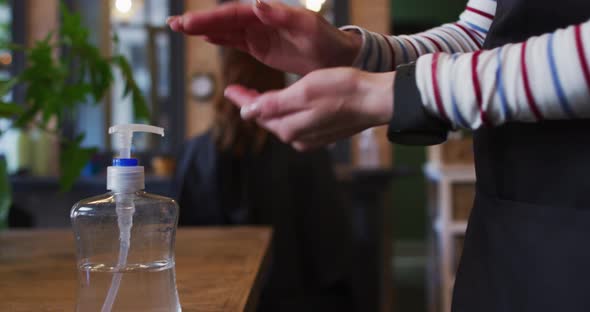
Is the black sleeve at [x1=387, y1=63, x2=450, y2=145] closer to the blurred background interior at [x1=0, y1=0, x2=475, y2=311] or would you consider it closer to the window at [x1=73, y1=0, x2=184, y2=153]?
the blurred background interior at [x1=0, y1=0, x2=475, y2=311]

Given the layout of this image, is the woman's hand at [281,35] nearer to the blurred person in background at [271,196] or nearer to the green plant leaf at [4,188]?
the green plant leaf at [4,188]

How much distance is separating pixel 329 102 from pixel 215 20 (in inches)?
8.8

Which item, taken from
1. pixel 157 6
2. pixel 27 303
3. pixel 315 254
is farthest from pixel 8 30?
pixel 27 303

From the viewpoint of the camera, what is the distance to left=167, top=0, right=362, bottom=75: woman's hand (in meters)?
0.59

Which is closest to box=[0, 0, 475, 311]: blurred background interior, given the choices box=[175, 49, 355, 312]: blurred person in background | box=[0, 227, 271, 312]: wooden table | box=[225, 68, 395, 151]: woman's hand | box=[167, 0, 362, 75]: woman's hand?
box=[175, 49, 355, 312]: blurred person in background

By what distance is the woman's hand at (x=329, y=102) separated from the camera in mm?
462

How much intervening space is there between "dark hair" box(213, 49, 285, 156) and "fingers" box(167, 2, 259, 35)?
1056 mm

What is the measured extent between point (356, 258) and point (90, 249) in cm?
253

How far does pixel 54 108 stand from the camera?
109 centimetres

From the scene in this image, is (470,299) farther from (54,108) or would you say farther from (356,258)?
(356,258)

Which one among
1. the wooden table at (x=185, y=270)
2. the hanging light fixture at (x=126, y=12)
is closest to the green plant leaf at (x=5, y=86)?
the wooden table at (x=185, y=270)

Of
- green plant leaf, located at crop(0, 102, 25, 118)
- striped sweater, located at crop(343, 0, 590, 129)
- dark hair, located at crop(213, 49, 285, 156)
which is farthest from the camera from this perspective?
dark hair, located at crop(213, 49, 285, 156)

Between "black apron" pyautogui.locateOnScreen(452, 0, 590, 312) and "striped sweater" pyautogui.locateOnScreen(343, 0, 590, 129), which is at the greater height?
"striped sweater" pyautogui.locateOnScreen(343, 0, 590, 129)

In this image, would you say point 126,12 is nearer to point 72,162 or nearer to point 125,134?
point 72,162
